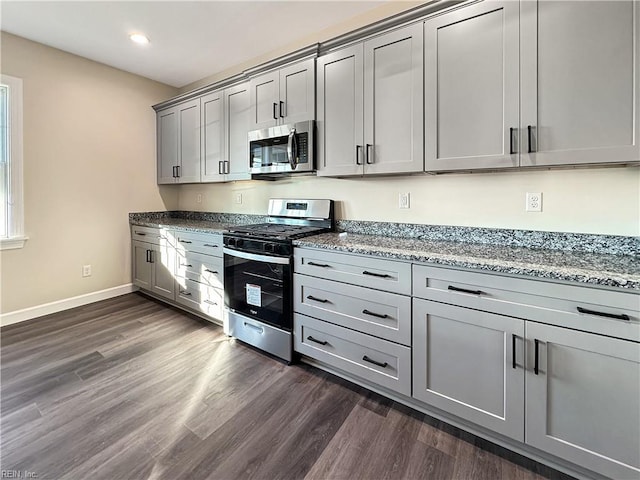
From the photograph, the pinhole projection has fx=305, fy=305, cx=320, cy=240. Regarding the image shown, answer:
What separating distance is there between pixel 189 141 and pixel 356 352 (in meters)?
3.10

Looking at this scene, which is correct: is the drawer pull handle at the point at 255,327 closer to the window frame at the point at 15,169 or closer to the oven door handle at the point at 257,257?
the oven door handle at the point at 257,257

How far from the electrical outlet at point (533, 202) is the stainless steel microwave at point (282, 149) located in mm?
1524

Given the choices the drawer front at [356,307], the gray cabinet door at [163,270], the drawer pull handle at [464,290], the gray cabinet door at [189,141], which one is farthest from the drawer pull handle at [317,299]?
the gray cabinet door at [189,141]

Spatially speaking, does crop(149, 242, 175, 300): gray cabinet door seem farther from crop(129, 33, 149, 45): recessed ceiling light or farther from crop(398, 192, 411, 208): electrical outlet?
crop(398, 192, 411, 208): electrical outlet

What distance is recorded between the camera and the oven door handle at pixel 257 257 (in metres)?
2.27

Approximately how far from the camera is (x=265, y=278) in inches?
94.7

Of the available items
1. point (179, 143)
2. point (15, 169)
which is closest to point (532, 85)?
point (179, 143)

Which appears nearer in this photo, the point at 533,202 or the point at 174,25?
the point at 533,202

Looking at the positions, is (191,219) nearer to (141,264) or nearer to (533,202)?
(141,264)

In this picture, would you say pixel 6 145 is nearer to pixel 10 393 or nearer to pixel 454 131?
pixel 10 393

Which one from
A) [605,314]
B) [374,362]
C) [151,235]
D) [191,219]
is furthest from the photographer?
[191,219]

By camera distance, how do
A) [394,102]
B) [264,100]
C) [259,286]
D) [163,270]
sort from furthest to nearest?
[163,270] < [264,100] < [259,286] < [394,102]

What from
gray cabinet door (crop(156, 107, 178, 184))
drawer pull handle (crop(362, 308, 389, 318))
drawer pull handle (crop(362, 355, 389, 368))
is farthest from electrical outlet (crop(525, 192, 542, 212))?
gray cabinet door (crop(156, 107, 178, 184))

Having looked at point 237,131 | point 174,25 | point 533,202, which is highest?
point 174,25
